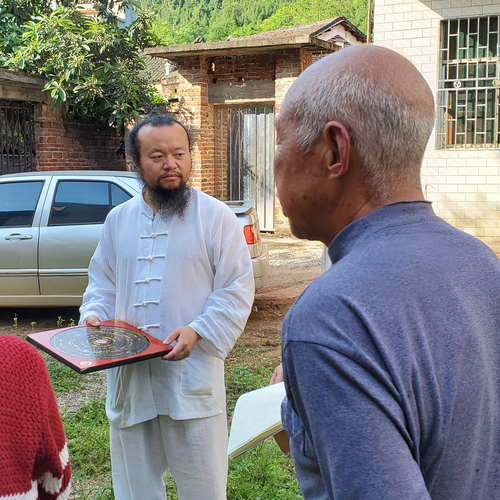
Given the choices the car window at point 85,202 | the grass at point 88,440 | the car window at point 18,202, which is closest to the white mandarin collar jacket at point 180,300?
the grass at point 88,440

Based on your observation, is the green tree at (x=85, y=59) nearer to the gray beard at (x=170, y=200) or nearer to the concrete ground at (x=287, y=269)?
the concrete ground at (x=287, y=269)

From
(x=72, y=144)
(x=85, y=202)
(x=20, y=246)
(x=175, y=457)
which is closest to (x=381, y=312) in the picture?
(x=175, y=457)

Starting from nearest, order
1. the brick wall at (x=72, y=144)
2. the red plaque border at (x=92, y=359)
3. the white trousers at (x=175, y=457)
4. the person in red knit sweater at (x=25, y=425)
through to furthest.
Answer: the person in red knit sweater at (x=25, y=425) → the red plaque border at (x=92, y=359) → the white trousers at (x=175, y=457) → the brick wall at (x=72, y=144)

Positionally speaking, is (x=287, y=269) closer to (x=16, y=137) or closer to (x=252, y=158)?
(x=252, y=158)

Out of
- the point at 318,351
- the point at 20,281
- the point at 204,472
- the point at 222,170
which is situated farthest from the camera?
the point at 222,170

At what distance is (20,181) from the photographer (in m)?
6.96

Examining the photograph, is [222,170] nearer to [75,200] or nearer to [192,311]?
[75,200]

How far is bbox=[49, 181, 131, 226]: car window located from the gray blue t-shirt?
578 centimetres

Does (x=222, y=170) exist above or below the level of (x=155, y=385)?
above

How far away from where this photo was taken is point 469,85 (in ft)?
33.1

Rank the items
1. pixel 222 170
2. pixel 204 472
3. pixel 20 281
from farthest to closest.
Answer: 1. pixel 222 170
2. pixel 20 281
3. pixel 204 472

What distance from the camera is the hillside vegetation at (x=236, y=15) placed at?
60.5 metres

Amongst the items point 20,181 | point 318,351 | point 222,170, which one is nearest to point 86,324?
point 318,351

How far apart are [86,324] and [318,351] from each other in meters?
1.95
